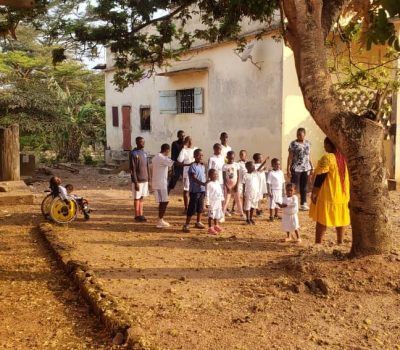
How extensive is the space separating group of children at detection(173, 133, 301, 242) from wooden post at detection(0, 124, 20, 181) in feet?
14.6

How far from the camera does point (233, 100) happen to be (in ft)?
42.6

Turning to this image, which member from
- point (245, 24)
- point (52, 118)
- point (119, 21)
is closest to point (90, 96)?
point (52, 118)

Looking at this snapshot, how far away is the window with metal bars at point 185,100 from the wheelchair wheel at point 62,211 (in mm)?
→ 7883

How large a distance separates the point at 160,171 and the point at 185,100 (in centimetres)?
782

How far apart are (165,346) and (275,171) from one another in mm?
4829

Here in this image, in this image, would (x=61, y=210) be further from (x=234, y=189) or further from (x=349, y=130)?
(x=349, y=130)

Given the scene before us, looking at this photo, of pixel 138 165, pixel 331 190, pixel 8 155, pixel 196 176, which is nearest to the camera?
pixel 331 190

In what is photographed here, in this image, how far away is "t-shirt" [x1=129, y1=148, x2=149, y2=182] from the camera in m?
8.14

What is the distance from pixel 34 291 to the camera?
4.99 metres

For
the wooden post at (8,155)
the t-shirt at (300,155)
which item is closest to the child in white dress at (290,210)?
the t-shirt at (300,155)

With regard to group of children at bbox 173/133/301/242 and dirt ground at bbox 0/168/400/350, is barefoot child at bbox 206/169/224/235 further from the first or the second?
dirt ground at bbox 0/168/400/350

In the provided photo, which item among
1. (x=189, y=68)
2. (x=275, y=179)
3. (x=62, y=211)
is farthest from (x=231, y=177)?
(x=189, y=68)

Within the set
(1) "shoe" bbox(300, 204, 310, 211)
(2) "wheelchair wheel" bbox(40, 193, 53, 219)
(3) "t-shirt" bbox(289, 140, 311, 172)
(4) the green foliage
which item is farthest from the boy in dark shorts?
(4) the green foliage

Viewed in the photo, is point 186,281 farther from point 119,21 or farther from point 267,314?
point 119,21
